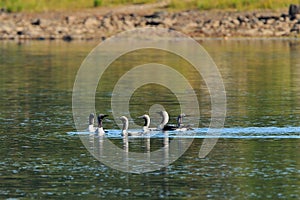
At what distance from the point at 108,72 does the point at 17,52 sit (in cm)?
960

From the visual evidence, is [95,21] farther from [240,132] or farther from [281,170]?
[281,170]

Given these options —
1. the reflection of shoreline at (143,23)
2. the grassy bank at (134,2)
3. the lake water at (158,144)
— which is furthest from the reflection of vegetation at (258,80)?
the grassy bank at (134,2)

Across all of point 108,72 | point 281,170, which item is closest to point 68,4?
point 108,72

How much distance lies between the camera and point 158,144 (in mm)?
19359

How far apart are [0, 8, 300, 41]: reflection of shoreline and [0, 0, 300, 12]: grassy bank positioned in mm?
805

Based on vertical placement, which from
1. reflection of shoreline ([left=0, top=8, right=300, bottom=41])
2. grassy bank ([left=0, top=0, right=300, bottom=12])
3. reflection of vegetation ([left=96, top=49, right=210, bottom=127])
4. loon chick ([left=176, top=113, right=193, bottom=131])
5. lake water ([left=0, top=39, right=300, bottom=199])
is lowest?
reflection of vegetation ([left=96, top=49, right=210, bottom=127])

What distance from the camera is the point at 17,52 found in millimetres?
44844

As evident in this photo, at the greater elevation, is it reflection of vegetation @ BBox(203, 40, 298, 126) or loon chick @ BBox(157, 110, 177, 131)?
loon chick @ BBox(157, 110, 177, 131)

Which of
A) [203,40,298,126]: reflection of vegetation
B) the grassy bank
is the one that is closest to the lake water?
[203,40,298,126]: reflection of vegetation

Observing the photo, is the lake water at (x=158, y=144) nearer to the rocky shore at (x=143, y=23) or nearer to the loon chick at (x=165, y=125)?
the loon chick at (x=165, y=125)

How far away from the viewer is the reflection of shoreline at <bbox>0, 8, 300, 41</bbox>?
53.4 meters

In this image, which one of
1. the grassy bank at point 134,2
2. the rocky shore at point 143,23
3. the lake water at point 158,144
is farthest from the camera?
the grassy bank at point 134,2

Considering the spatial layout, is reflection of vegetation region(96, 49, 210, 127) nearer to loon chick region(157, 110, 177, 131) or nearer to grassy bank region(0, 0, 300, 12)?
loon chick region(157, 110, 177, 131)

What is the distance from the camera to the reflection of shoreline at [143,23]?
53.4 meters
